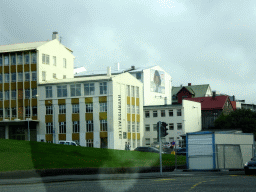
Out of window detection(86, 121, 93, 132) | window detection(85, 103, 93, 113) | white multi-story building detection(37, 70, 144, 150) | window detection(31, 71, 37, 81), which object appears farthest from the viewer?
window detection(31, 71, 37, 81)

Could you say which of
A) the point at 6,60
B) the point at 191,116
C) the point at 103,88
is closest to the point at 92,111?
the point at 103,88

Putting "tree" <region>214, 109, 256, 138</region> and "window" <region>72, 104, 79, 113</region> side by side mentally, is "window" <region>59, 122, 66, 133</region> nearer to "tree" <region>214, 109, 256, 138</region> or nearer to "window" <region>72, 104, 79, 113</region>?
"window" <region>72, 104, 79, 113</region>

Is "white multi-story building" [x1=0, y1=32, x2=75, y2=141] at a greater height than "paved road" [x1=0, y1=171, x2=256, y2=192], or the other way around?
"white multi-story building" [x1=0, y1=32, x2=75, y2=141]

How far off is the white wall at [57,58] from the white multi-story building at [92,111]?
10.4 feet

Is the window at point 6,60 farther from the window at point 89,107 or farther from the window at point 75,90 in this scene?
the window at point 89,107

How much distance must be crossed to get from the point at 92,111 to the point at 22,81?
14.0m

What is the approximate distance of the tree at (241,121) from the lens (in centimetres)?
9581

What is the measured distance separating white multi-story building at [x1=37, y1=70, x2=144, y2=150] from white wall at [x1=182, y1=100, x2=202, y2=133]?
55.0 feet

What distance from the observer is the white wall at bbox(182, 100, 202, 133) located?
100m

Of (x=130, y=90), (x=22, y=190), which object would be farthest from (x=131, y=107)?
(x=22, y=190)

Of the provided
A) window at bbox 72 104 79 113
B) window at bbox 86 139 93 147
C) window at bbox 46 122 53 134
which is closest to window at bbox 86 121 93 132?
window at bbox 86 139 93 147

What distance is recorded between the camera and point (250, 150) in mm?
33656

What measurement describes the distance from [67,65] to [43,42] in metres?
6.80

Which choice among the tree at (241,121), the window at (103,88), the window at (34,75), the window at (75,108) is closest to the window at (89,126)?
the window at (75,108)
